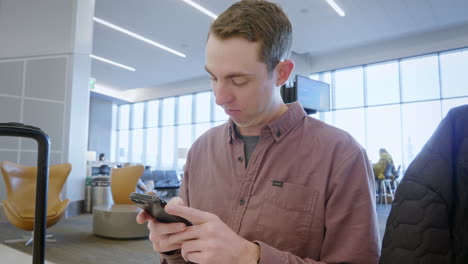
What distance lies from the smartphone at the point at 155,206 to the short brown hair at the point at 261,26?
0.47 meters

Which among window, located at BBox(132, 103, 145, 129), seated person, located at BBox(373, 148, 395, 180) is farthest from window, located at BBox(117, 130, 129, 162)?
seated person, located at BBox(373, 148, 395, 180)

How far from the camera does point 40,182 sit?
698mm

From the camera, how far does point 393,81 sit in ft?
31.9

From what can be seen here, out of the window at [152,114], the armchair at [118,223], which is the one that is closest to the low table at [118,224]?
the armchair at [118,223]

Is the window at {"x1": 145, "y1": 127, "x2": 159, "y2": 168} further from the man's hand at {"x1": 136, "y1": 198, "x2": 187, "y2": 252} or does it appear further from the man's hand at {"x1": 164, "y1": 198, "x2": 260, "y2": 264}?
the man's hand at {"x1": 164, "y1": 198, "x2": 260, "y2": 264}

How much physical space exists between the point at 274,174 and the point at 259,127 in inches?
6.8

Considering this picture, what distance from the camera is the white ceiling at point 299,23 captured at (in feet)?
24.8

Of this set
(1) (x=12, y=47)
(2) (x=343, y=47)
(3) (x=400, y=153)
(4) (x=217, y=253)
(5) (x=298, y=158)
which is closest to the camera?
(4) (x=217, y=253)

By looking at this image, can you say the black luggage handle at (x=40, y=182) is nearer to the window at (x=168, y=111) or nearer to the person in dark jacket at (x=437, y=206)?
the person in dark jacket at (x=437, y=206)

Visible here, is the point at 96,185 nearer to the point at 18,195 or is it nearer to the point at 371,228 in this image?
the point at 18,195

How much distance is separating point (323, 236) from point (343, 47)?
399 inches

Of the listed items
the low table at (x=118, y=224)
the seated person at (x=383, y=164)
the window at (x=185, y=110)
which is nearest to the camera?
the low table at (x=118, y=224)

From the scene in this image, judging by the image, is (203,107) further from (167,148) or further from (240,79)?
(240,79)

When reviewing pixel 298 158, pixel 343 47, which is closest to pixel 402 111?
pixel 343 47
